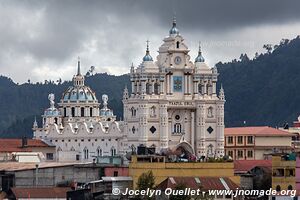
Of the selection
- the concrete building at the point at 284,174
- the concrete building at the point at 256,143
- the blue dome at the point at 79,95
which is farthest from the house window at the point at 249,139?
the concrete building at the point at 284,174

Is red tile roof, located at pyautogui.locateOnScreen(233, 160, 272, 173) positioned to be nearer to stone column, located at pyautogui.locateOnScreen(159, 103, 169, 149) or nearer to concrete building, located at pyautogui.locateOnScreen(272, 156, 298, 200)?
stone column, located at pyautogui.locateOnScreen(159, 103, 169, 149)

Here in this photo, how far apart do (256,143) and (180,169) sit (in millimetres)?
32960

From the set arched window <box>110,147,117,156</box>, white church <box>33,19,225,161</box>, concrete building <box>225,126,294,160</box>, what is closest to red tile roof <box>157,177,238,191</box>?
white church <box>33,19,225,161</box>

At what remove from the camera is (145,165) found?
102250 mm

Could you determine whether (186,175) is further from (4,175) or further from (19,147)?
(19,147)

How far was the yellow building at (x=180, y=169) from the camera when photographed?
333ft

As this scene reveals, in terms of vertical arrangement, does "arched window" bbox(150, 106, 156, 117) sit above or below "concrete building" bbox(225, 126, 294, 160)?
above

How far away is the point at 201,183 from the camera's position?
323 ft

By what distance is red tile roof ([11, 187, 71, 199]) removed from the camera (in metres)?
100

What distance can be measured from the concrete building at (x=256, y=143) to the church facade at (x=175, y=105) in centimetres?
434

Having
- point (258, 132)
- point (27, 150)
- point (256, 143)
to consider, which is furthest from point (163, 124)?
point (27, 150)

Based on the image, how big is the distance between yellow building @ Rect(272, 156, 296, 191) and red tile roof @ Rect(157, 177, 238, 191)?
2462mm

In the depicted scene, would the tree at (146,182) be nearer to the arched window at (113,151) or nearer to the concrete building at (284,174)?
the concrete building at (284,174)

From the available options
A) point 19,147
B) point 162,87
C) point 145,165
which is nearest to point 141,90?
point 162,87
